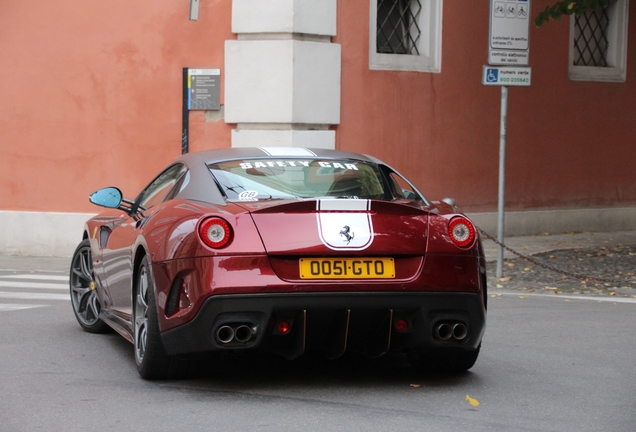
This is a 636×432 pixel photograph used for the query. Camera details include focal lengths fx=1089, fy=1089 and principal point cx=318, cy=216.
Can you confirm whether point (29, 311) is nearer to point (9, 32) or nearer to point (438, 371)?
point (438, 371)

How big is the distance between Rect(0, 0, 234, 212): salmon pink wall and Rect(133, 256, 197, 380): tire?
8967mm

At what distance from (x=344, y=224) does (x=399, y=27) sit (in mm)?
10979

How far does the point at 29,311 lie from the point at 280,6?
6.71 m

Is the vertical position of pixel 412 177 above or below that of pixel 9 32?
below

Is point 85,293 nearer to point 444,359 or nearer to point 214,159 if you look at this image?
point 214,159

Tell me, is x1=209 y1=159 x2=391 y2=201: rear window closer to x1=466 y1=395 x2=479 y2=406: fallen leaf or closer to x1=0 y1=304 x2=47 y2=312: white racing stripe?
x1=466 y1=395 x2=479 y2=406: fallen leaf

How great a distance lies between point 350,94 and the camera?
15.4 metres

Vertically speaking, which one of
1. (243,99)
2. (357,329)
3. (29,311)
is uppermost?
(243,99)

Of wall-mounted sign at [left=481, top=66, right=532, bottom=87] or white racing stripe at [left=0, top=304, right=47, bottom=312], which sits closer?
white racing stripe at [left=0, top=304, right=47, bottom=312]

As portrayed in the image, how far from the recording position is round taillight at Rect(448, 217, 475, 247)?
5.77 m

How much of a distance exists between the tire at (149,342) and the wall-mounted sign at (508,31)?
675 cm

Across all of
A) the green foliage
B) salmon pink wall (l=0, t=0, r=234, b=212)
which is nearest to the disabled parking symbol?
the green foliage

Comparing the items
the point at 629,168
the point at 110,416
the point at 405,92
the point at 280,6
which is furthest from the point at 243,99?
the point at 110,416

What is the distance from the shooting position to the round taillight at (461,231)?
577cm
